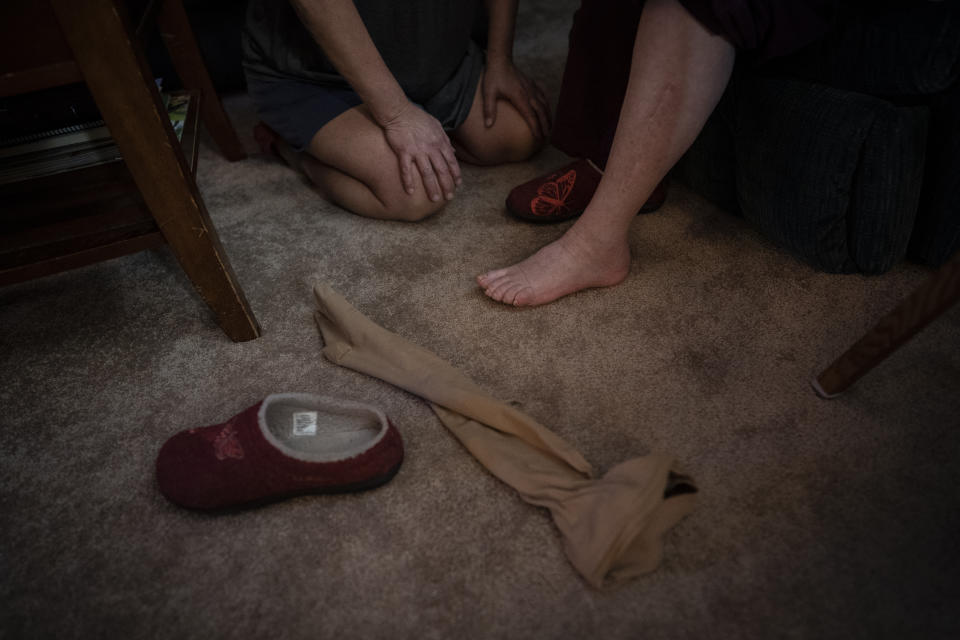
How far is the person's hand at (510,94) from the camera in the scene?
108 centimetres

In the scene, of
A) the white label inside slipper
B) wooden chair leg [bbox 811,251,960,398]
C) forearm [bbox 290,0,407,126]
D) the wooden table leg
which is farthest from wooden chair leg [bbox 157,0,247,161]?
wooden chair leg [bbox 811,251,960,398]

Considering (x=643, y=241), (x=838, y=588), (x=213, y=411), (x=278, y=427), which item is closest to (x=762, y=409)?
(x=838, y=588)

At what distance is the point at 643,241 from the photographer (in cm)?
93

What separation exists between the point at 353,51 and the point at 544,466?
697mm

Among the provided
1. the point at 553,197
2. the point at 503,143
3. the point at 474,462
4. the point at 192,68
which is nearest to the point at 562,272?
the point at 553,197

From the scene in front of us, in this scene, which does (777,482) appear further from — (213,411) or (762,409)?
(213,411)

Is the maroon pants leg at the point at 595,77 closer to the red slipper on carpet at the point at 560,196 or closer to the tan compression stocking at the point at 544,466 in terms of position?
the red slipper on carpet at the point at 560,196

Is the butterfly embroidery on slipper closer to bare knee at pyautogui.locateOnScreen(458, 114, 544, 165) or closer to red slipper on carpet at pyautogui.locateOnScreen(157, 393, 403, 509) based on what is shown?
bare knee at pyautogui.locateOnScreen(458, 114, 544, 165)

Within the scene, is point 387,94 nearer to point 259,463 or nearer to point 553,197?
point 553,197

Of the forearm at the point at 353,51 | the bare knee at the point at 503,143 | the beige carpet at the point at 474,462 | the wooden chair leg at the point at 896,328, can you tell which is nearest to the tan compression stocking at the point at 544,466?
the beige carpet at the point at 474,462

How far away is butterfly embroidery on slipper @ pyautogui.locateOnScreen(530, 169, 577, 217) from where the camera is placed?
3.16ft

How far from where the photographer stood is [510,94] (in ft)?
3.57

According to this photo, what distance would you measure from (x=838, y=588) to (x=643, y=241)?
0.58 meters

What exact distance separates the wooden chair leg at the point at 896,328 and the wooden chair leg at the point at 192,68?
3.71ft
